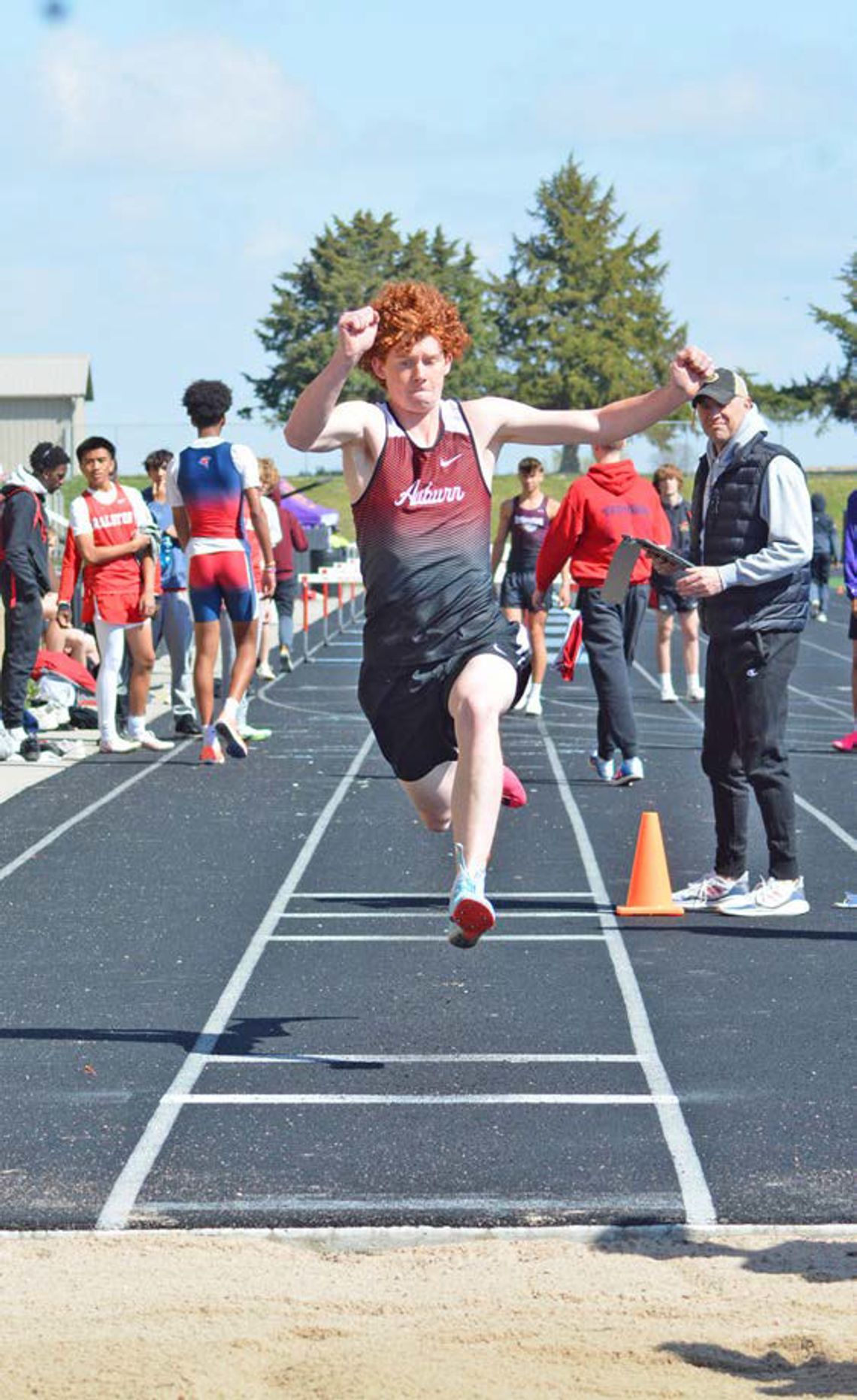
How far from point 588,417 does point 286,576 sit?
51.1 feet

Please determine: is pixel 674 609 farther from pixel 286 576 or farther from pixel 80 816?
pixel 80 816

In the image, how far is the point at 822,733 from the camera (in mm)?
16656

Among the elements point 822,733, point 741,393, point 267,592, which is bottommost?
point 822,733

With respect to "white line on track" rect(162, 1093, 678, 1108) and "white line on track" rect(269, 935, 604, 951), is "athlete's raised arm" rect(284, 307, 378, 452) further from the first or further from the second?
"white line on track" rect(269, 935, 604, 951)

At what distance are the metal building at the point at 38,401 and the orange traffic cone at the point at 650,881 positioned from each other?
62.1 metres

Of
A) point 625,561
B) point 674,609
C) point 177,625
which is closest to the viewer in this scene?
point 625,561

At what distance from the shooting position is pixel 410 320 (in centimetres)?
614

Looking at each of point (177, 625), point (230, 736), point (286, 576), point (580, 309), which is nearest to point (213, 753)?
point (230, 736)

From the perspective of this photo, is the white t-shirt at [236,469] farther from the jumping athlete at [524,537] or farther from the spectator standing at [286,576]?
the spectator standing at [286,576]

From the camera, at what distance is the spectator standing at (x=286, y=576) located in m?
21.7

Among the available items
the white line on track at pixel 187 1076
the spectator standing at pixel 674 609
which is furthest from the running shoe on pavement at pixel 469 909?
the spectator standing at pixel 674 609

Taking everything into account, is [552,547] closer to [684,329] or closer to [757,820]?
[757,820]

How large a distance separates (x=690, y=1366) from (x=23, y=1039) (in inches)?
123

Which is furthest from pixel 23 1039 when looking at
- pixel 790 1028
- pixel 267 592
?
pixel 267 592
